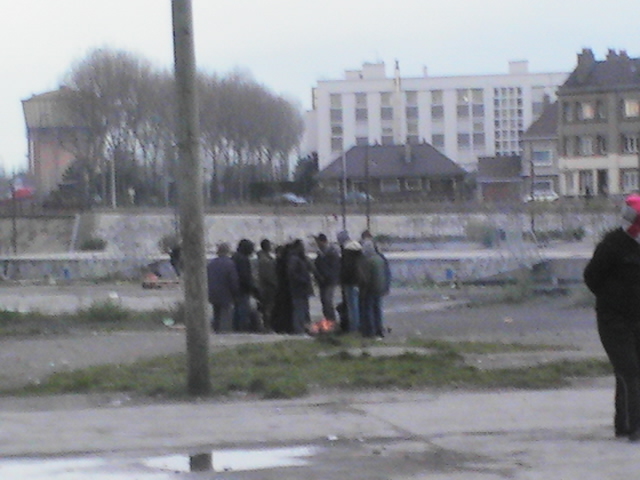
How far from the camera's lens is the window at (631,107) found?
95.6 metres

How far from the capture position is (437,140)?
15338cm

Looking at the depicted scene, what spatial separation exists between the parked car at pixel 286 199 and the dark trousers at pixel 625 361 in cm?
8403

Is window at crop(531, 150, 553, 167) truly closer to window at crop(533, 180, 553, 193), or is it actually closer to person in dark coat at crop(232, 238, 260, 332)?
window at crop(533, 180, 553, 193)

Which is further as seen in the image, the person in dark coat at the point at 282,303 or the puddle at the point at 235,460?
the person in dark coat at the point at 282,303

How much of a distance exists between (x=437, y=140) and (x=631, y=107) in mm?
57914

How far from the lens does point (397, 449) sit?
1044 centimetres

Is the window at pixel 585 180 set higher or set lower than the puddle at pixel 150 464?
higher

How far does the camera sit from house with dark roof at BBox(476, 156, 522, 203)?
11419cm

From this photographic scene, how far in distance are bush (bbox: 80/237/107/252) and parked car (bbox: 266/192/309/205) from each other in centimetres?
1629

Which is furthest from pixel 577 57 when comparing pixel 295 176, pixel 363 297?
pixel 363 297

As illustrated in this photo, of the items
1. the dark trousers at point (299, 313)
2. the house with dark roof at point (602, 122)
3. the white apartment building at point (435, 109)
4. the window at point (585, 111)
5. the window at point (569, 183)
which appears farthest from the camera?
the white apartment building at point (435, 109)

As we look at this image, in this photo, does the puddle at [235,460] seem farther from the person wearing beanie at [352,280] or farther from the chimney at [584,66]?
the chimney at [584,66]

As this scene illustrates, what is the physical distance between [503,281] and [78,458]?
32.1 meters

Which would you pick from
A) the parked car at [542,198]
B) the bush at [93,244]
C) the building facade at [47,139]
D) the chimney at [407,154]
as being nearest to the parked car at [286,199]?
the chimney at [407,154]
